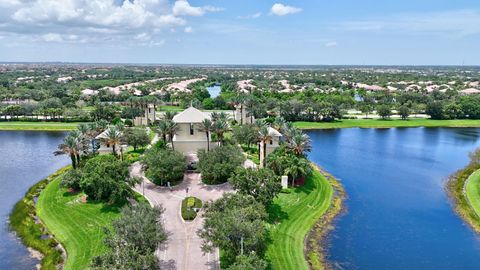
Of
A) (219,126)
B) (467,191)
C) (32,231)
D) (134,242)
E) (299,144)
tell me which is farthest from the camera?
(219,126)

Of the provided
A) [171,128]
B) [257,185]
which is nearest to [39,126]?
[171,128]

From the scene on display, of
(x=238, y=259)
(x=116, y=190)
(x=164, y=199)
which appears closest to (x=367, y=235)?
(x=238, y=259)

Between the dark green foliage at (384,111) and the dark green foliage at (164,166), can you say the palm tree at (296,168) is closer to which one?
the dark green foliage at (164,166)

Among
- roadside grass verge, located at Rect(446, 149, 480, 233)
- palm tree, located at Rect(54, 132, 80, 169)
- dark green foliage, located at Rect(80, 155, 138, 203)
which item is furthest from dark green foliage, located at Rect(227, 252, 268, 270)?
palm tree, located at Rect(54, 132, 80, 169)

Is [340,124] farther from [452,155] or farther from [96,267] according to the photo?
[96,267]

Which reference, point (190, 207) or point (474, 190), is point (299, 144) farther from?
point (474, 190)

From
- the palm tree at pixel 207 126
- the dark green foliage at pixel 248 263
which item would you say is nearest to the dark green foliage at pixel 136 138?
the palm tree at pixel 207 126
